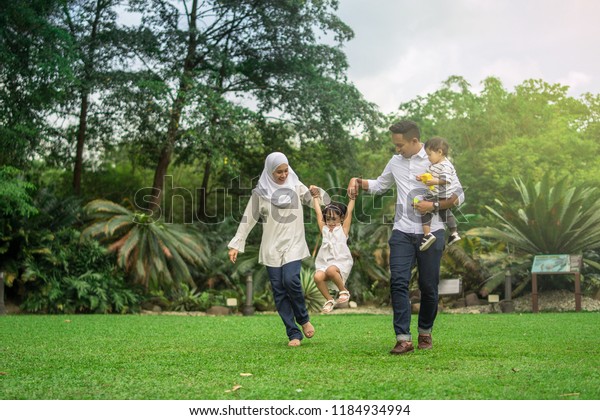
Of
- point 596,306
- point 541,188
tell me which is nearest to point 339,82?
point 541,188

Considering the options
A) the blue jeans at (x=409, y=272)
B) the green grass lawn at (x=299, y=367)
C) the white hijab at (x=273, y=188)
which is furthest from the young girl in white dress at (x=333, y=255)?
the blue jeans at (x=409, y=272)

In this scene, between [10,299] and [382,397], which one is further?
[10,299]

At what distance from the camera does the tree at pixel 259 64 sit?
21.3 metres

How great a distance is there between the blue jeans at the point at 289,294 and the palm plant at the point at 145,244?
38.4 feet

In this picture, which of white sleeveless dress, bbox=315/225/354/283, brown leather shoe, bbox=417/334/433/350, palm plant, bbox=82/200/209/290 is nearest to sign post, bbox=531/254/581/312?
white sleeveless dress, bbox=315/225/354/283

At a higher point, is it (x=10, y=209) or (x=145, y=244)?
(x=10, y=209)

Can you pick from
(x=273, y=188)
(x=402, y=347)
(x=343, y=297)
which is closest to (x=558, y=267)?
(x=343, y=297)

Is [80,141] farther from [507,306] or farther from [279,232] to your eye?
[279,232]

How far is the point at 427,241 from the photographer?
6344 mm

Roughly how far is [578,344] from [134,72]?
52.0 feet

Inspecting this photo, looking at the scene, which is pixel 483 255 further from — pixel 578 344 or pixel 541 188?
pixel 578 344

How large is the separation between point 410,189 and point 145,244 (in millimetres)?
13450

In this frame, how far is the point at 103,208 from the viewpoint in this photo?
1930cm

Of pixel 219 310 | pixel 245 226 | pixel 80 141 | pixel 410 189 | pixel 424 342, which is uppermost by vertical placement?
pixel 80 141
